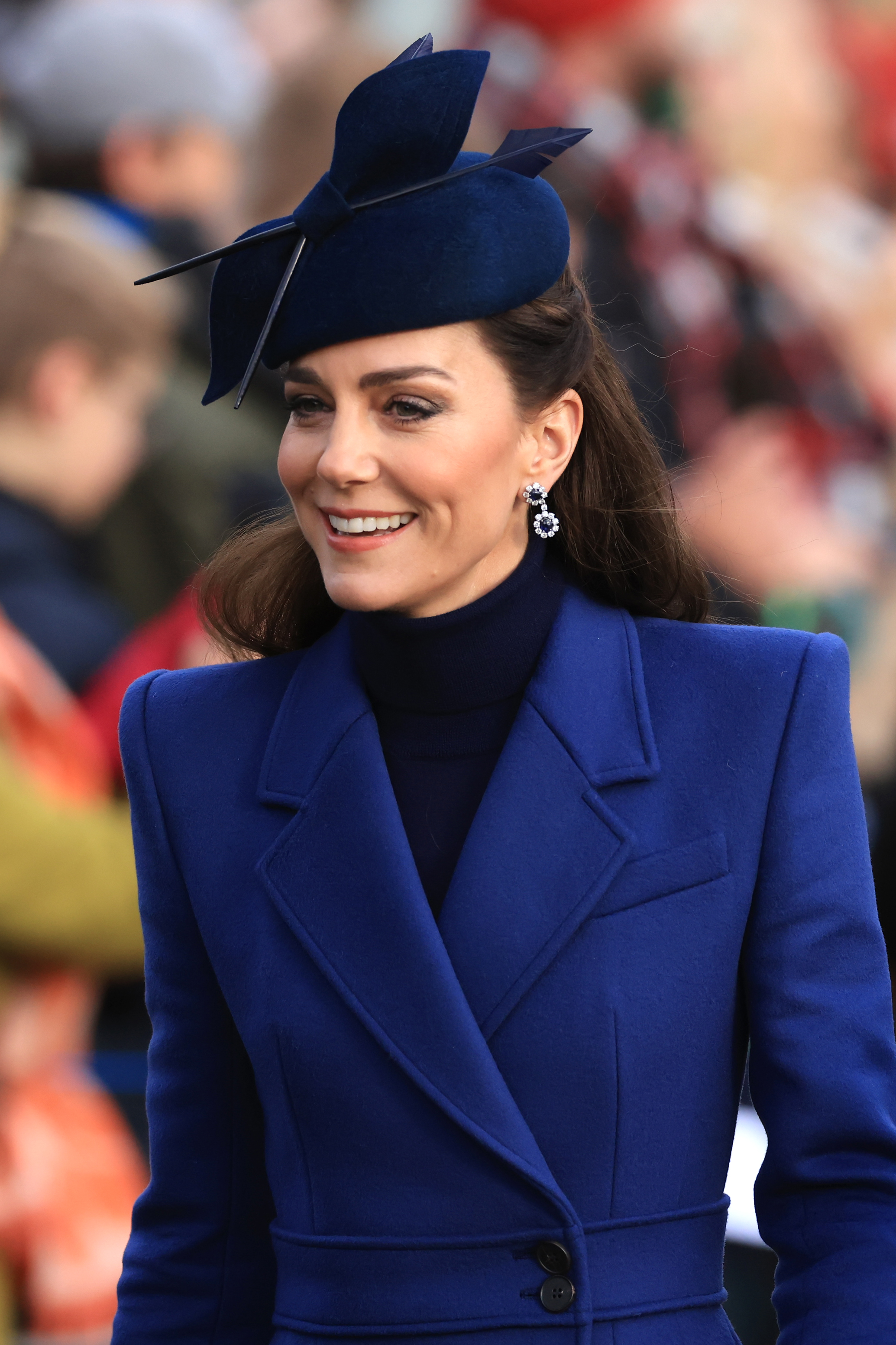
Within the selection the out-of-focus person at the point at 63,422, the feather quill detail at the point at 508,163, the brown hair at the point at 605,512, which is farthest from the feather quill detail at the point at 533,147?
the out-of-focus person at the point at 63,422

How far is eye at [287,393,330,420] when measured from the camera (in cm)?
184

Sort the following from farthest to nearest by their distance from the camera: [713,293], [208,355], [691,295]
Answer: [713,293] < [691,295] < [208,355]

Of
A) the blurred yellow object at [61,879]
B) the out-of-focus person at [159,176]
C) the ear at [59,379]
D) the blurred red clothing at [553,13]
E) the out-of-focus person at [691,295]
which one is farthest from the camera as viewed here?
the blurred red clothing at [553,13]

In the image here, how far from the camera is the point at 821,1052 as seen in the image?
5.68 feet

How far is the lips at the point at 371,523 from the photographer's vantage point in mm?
1805

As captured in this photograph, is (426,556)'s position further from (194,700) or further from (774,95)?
(774,95)

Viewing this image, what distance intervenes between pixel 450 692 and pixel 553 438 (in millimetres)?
293

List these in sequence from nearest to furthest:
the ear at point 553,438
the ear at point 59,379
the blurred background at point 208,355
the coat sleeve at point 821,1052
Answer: the coat sleeve at point 821,1052 < the ear at point 553,438 < the blurred background at point 208,355 < the ear at point 59,379

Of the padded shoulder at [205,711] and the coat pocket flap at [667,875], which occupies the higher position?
the padded shoulder at [205,711]

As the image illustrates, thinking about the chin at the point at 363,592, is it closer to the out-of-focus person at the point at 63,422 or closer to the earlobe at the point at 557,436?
the earlobe at the point at 557,436

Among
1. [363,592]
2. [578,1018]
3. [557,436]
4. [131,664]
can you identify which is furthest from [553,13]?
[578,1018]

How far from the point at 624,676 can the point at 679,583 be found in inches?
5.8

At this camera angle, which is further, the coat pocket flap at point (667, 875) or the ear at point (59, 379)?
the ear at point (59, 379)

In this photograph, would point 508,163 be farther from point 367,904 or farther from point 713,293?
point 713,293
